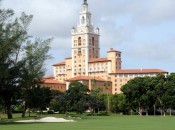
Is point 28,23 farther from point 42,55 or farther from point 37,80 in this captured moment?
point 37,80

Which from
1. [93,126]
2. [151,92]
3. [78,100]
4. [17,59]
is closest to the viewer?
[93,126]

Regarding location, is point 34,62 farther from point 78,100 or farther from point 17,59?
point 78,100

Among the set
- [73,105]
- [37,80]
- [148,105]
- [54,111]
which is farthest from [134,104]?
[37,80]

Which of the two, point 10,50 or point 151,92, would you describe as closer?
point 10,50

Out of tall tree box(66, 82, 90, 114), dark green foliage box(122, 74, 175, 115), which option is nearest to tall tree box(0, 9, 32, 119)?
tall tree box(66, 82, 90, 114)

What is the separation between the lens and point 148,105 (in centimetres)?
11506

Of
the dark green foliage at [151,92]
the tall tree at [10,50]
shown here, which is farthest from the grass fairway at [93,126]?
the dark green foliage at [151,92]

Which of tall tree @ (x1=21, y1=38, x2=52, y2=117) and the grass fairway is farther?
tall tree @ (x1=21, y1=38, x2=52, y2=117)

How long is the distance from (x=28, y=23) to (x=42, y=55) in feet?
28.9

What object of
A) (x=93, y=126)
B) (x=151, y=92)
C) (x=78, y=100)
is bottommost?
(x=93, y=126)

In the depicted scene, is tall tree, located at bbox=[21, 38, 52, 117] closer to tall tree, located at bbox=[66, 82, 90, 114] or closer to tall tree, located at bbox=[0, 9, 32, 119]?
tall tree, located at bbox=[0, 9, 32, 119]

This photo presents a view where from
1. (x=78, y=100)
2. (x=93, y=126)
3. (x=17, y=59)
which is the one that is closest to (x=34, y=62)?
(x=17, y=59)

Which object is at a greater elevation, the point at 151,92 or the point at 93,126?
the point at 151,92

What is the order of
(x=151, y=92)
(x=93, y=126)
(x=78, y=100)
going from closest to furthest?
1. (x=93, y=126)
2. (x=78, y=100)
3. (x=151, y=92)
